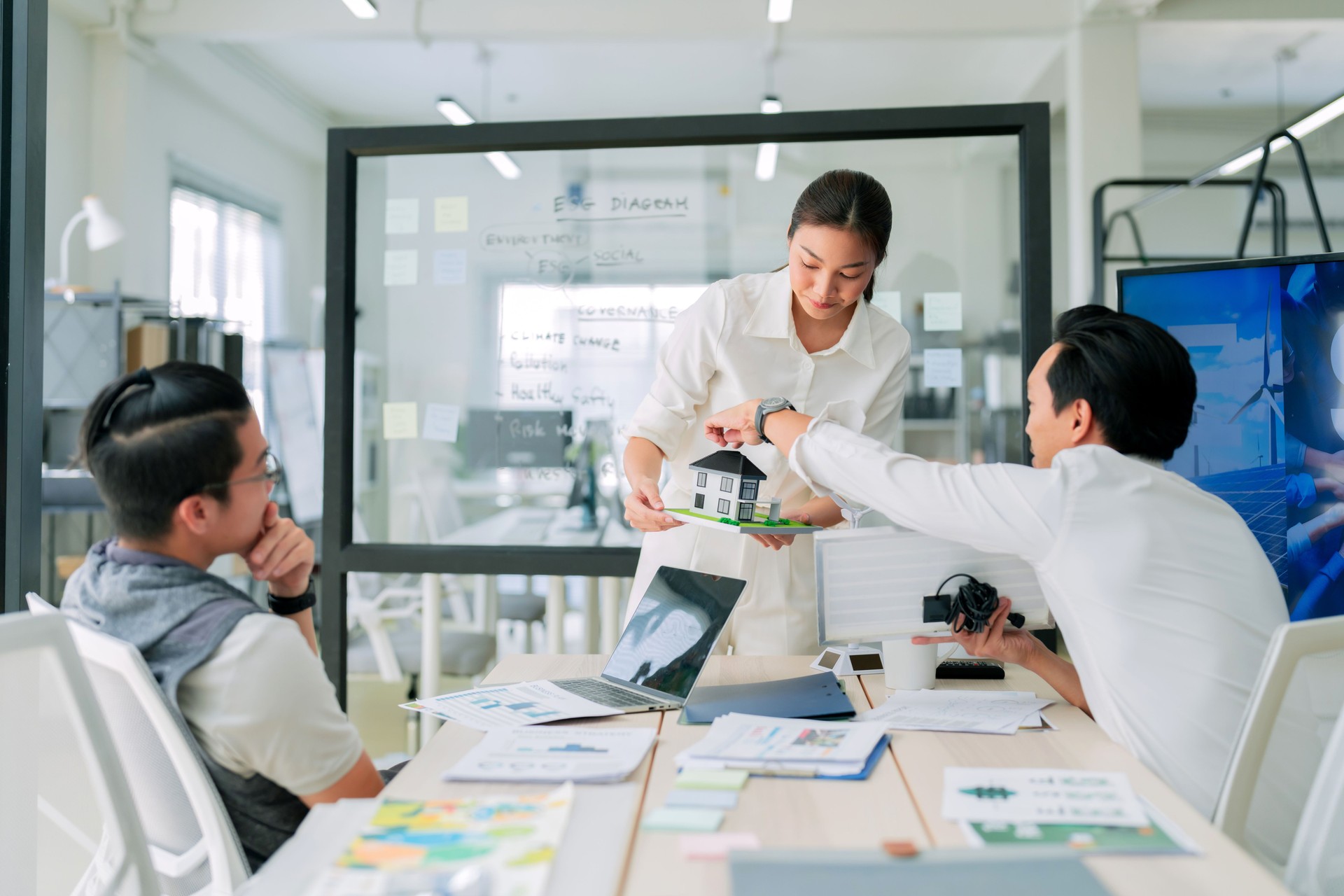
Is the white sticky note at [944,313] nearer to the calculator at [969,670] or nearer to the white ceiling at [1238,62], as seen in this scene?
the calculator at [969,670]

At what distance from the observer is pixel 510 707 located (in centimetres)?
138

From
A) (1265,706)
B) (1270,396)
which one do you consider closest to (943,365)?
(1270,396)

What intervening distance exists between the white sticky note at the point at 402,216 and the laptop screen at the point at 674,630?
1.48m

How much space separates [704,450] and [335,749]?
1066mm

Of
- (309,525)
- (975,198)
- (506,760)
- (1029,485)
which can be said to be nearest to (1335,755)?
(1029,485)

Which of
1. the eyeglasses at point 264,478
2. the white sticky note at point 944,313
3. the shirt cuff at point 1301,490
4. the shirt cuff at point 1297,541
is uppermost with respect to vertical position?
the white sticky note at point 944,313

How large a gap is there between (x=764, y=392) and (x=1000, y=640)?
2.22 ft

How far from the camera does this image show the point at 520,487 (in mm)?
2871

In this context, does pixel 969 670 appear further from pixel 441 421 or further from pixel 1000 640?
pixel 441 421

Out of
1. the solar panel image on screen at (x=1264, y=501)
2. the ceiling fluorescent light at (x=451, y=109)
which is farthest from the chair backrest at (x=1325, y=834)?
the ceiling fluorescent light at (x=451, y=109)

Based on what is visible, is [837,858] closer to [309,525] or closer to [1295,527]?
[1295,527]

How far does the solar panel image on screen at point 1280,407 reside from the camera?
83.7 inches

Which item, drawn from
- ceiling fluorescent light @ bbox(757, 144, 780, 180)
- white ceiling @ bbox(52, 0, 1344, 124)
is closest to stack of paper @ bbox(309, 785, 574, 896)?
ceiling fluorescent light @ bbox(757, 144, 780, 180)

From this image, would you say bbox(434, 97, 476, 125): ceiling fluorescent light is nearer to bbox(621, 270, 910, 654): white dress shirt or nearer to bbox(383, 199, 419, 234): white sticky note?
bbox(383, 199, 419, 234): white sticky note
